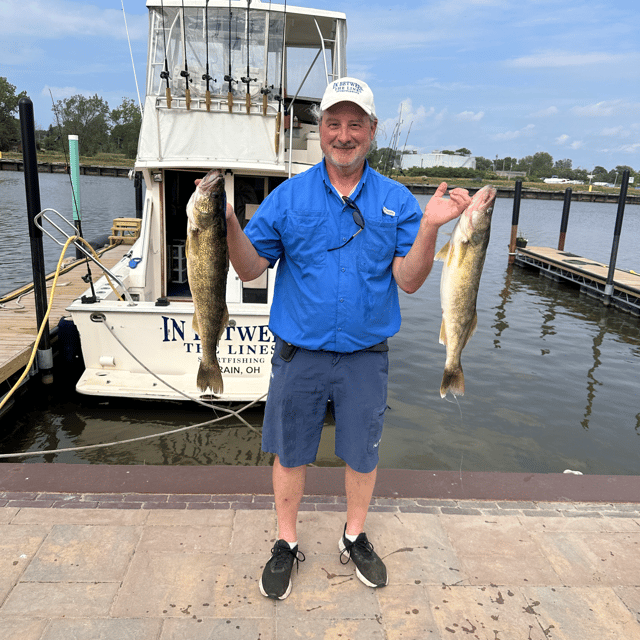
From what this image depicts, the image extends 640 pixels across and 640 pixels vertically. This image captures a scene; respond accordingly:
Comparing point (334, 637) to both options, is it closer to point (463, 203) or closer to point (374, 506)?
point (374, 506)

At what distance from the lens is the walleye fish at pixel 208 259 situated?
7.60 ft

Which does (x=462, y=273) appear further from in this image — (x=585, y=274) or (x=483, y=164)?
(x=483, y=164)

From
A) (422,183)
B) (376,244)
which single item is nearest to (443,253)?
(376,244)

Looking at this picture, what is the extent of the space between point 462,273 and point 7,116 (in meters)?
105

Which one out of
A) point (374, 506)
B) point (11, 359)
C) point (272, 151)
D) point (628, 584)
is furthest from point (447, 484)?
point (11, 359)

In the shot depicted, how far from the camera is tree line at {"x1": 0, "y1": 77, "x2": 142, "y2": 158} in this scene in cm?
8712

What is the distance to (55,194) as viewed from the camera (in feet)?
142

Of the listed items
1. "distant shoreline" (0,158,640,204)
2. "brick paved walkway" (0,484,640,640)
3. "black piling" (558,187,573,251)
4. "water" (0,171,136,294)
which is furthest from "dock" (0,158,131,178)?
"brick paved walkway" (0,484,640,640)

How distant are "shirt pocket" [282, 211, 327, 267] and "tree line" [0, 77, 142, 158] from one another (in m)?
90.7

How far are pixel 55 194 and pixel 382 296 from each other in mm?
A: 47086

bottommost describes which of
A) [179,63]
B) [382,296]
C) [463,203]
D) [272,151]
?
[382,296]

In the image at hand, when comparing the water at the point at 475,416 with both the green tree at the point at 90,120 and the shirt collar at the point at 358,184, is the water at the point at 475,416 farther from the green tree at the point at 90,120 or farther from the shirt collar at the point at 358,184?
the green tree at the point at 90,120

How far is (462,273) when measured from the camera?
2.60 meters

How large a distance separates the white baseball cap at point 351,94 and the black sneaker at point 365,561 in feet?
7.42
